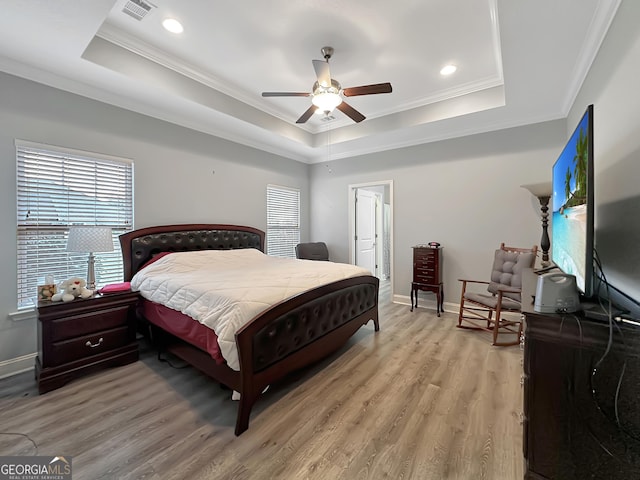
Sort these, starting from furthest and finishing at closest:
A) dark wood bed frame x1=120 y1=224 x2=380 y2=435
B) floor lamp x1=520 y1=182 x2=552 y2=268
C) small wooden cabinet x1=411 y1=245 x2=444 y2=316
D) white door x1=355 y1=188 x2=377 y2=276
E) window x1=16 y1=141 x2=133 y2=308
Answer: white door x1=355 y1=188 x2=377 y2=276
small wooden cabinet x1=411 y1=245 x2=444 y2=316
floor lamp x1=520 y1=182 x2=552 y2=268
window x1=16 y1=141 x2=133 y2=308
dark wood bed frame x1=120 y1=224 x2=380 y2=435

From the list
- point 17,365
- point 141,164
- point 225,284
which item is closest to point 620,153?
point 225,284

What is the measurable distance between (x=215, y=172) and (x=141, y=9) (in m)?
2.03

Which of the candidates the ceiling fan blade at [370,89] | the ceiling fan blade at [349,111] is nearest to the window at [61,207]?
the ceiling fan blade at [349,111]

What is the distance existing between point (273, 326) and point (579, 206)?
186cm

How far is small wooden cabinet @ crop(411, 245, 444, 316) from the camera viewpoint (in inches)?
159

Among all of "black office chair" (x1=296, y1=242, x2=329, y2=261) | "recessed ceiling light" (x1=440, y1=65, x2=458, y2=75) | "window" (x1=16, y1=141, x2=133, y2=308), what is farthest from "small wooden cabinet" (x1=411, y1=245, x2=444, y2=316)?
"window" (x1=16, y1=141, x2=133, y2=308)

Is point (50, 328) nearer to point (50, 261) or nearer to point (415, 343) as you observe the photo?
point (50, 261)

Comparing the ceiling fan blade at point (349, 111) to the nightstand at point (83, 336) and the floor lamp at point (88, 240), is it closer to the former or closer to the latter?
the floor lamp at point (88, 240)

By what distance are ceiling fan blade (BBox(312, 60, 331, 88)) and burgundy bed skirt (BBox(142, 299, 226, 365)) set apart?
2.25 m

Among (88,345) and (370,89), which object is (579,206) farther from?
(88,345)

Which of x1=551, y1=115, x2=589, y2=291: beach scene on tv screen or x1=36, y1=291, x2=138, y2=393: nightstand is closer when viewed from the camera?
x1=551, y1=115, x2=589, y2=291: beach scene on tv screen

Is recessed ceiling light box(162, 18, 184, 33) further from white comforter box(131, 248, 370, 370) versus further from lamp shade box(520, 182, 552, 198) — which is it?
lamp shade box(520, 182, 552, 198)

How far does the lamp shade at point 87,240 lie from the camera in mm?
2404

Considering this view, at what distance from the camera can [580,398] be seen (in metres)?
1.11
